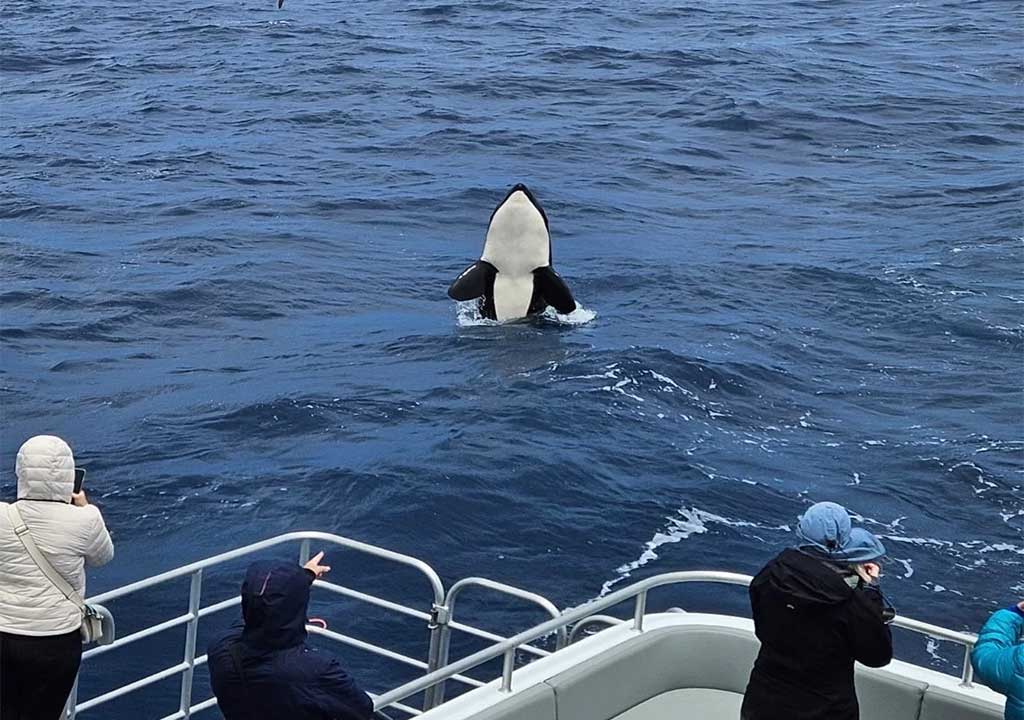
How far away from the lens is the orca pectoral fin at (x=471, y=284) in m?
18.7

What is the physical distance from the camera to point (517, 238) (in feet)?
64.2

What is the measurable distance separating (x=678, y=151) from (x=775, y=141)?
227cm

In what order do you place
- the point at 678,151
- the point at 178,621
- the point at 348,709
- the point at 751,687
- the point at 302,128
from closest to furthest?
the point at 348,709
the point at 751,687
the point at 178,621
the point at 678,151
the point at 302,128

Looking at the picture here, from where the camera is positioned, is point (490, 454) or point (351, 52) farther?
point (351, 52)

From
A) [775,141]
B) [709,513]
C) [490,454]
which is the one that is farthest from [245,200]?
[709,513]

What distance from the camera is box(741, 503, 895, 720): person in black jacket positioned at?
574 cm

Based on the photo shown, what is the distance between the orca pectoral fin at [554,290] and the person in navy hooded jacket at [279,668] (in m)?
13.3

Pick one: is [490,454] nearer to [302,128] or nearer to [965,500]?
[965,500]

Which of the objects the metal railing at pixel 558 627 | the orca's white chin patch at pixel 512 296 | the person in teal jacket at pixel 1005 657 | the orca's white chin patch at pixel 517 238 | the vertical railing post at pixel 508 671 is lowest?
the orca's white chin patch at pixel 512 296

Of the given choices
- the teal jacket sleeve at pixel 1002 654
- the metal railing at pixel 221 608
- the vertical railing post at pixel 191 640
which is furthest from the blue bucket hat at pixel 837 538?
the vertical railing post at pixel 191 640

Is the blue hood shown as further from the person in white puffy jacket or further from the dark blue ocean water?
the dark blue ocean water

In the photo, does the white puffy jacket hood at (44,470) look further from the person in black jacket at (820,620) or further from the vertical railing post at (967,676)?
the vertical railing post at (967,676)

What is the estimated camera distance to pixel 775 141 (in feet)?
100

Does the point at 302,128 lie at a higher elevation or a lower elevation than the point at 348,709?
lower
